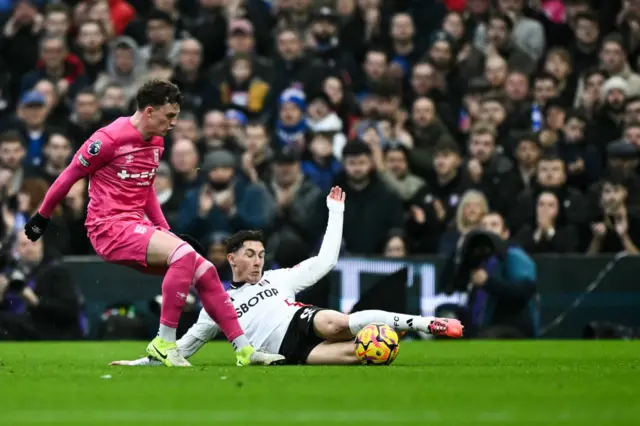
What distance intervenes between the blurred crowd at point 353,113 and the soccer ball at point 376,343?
5.46 m

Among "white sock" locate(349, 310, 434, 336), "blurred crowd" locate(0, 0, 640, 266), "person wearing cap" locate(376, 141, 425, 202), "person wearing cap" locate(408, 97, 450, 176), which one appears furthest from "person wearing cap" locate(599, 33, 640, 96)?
"white sock" locate(349, 310, 434, 336)

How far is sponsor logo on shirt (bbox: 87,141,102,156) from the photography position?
10.8 m

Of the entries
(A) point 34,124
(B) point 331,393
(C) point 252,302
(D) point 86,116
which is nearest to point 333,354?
(C) point 252,302

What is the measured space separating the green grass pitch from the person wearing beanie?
6842 mm

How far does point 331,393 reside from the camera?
8.62 meters

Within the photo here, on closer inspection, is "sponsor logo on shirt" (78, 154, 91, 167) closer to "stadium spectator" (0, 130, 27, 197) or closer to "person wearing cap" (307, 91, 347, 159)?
"stadium spectator" (0, 130, 27, 197)

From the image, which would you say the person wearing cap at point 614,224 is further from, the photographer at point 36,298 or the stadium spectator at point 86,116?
the stadium spectator at point 86,116

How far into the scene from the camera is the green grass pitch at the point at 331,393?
287 inches

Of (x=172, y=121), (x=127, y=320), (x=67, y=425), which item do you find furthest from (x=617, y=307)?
(x=67, y=425)

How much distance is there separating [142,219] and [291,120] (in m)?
8.06

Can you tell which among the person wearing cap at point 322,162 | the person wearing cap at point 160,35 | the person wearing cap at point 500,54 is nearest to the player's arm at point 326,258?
the person wearing cap at point 322,162

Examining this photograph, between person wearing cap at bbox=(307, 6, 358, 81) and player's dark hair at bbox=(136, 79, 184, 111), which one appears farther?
person wearing cap at bbox=(307, 6, 358, 81)

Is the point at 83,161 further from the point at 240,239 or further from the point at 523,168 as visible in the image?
the point at 523,168

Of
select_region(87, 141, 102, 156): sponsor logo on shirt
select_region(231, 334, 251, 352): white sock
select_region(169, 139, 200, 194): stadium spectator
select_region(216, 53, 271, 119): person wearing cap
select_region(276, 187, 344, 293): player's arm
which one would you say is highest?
select_region(216, 53, 271, 119): person wearing cap
